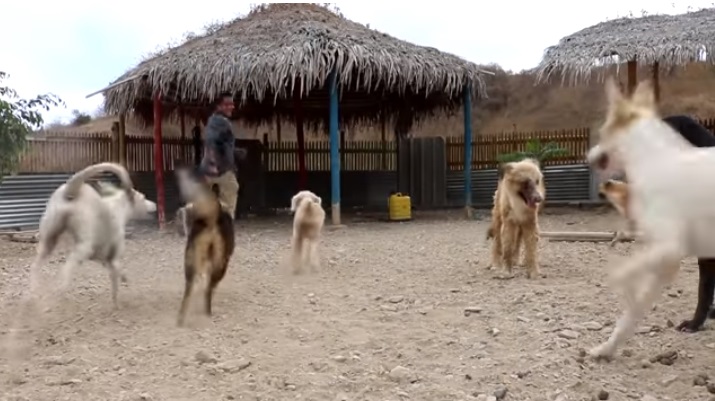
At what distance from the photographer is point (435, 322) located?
515 cm

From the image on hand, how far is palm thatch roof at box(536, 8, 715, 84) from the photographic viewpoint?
12.7 m

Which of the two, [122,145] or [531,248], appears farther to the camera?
[122,145]

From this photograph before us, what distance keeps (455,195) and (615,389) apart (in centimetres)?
1454

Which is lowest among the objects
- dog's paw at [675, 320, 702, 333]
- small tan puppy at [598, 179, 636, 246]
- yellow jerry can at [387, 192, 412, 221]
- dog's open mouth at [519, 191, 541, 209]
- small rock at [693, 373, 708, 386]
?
small rock at [693, 373, 708, 386]

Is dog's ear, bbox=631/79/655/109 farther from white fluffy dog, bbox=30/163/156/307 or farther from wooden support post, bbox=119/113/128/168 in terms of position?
wooden support post, bbox=119/113/128/168

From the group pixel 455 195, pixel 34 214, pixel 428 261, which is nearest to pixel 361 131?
pixel 455 195

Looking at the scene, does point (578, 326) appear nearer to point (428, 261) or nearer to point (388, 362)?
point (388, 362)

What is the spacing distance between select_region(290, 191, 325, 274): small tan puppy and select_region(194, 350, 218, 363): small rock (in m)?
3.08

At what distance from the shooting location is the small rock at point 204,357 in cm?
429

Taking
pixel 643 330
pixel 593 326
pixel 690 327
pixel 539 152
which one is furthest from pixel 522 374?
pixel 539 152

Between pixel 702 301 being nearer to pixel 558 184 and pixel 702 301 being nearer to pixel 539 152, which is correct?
pixel 539 152

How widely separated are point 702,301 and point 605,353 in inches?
36.9

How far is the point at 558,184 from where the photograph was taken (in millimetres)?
16469

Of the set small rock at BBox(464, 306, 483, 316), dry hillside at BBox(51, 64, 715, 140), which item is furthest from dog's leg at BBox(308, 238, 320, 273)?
dry hillside at BBox(51, 64, 715, 140)
